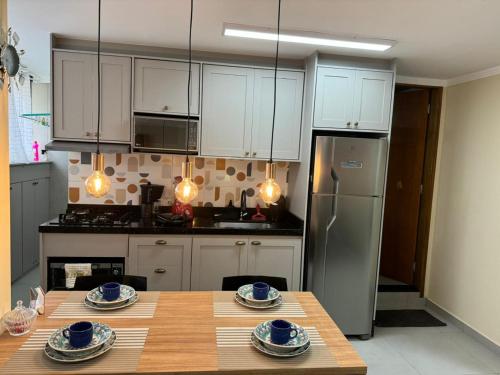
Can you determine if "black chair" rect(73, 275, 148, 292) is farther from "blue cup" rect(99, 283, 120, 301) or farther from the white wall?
the white wall

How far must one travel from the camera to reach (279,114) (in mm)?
3418

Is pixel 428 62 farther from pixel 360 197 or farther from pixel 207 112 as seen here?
pixel 207 112

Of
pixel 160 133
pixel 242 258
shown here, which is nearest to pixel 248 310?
pixel 242 258

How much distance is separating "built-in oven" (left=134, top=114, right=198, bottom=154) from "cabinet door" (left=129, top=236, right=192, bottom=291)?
81 cm

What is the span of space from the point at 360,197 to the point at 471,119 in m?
1.47

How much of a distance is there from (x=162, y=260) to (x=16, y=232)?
7.32 ft

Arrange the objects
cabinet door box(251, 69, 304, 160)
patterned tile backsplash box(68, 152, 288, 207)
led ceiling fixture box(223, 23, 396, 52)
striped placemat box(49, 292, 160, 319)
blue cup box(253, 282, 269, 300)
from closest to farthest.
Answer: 1. striped placemat box(49, 292, 160, 319)
2. blue cup box(253, 282, 269, 300)
3. led ceiling fixture box(223, 23, 396, 52)
4. cabinet door box(251, 69, 304, 160)
5. patterned tile backsplash box(68, 152, 288, 207)

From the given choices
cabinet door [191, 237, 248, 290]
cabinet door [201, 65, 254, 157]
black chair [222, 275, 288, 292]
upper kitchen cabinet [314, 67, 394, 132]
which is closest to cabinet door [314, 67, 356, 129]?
upper kitchen cabinet [314, 67, 394, 132]

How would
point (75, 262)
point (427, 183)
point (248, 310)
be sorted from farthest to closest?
point (427, 183)
point (75, 262)
point (248, 310)

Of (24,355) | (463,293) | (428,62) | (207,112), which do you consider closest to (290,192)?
(207,112)

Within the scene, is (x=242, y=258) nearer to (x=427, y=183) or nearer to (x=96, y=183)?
(x=96, y=183)

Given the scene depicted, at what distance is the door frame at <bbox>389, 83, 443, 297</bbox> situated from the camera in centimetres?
395

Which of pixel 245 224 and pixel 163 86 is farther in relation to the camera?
pixel 245 224

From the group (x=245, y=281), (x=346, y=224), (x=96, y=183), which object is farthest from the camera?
(x=346, y=224)
